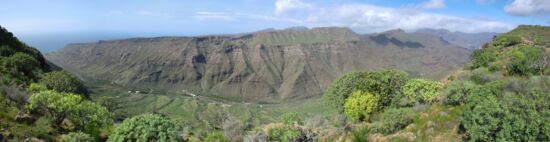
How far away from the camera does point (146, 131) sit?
42.0 metres

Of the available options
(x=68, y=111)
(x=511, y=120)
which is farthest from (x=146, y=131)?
→ (x=511, y=120)

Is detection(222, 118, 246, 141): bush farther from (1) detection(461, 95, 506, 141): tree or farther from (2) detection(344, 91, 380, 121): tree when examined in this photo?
(1) detection(461, 95, 506, 141): tree

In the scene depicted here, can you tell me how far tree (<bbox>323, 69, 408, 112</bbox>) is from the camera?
237 ft

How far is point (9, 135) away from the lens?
44.2 metres

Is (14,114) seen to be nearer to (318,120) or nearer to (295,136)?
(295,136)

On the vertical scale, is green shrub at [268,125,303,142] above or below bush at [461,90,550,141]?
below

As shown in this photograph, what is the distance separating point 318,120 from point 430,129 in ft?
77.9

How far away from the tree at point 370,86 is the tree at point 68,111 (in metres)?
37.4

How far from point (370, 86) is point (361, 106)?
6.65 meters

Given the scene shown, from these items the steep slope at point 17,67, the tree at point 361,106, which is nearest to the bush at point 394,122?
the tree at point 361,106

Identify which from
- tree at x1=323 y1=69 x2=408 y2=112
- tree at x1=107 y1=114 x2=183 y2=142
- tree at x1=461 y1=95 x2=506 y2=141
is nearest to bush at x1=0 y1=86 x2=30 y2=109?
tree at x1=107 y1=114 x2=183 y2=142

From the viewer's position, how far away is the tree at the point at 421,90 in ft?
225

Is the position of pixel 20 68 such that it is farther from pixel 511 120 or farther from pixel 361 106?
Result: pixel 511 120

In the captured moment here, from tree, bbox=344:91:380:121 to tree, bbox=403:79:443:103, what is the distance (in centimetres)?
529
